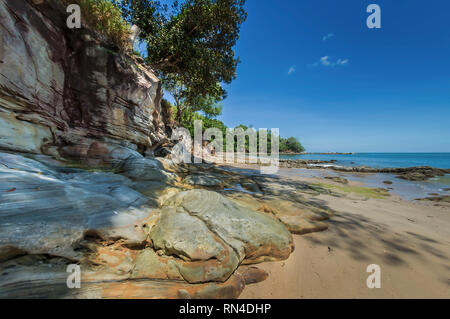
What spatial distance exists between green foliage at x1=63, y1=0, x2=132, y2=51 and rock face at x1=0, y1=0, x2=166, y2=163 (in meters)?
0.64

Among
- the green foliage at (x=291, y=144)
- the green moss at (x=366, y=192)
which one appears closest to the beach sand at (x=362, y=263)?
the green moss at (x=366, y=192)

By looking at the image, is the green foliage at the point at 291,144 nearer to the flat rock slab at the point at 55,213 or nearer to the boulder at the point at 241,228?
the boulder at the point at 241,228

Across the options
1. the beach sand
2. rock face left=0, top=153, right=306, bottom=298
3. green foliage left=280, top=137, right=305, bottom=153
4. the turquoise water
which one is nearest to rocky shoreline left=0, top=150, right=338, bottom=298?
rock face left=0, top=153, right=306, bottom=298

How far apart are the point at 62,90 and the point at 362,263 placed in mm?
9751

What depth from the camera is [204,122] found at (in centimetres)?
3797

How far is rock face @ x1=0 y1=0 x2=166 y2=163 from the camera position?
13.3ft

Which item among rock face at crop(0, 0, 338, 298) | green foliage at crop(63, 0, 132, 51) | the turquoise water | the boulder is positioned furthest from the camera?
the turquoise water

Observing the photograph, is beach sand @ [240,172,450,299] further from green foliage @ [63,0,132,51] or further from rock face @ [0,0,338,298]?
green foliage @ [63,0,132,51]

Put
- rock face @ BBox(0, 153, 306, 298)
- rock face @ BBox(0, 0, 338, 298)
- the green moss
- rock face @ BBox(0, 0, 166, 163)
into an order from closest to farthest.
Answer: rock face @ BBox(0, 153, 306, 298), rock face @ BBox(0, 0, 338, 298), rock face @ BBox(0, 0, 166, 163), the green moss

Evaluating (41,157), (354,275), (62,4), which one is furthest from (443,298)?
(62,4)

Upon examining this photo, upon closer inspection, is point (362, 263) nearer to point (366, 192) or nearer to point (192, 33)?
point (366, 192)

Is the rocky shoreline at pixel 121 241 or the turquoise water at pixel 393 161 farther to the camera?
the turquoise water at pixel 393 161

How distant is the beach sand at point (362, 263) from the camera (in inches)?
81.6

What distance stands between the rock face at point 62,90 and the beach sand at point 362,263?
22.9 ft
